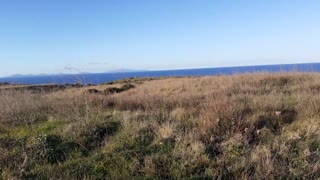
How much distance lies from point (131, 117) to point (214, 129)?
7.00 ft

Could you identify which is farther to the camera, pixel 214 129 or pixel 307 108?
pixel 307 108

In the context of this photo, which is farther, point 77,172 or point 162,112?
point 162,112

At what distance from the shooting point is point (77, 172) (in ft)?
19.3

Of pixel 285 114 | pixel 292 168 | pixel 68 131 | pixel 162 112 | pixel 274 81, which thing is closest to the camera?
pixel 292 168

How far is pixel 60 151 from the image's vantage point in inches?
267

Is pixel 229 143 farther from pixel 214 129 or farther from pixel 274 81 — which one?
pixel 274 81

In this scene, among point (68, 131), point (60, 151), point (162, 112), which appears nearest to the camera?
point (60, 151)

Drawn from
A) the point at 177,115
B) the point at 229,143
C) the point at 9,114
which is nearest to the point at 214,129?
the point at 229,143

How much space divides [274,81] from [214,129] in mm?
9900

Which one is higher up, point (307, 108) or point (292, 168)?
point (307, 108)

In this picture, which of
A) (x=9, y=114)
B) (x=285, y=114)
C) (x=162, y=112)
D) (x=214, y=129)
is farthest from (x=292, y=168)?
(x=9, y=114)

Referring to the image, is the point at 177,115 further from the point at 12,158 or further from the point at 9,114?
the point at 9,114

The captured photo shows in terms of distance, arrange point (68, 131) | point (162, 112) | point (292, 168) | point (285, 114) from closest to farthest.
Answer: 1. point (292, 168)
2. point (68, 131)
3. point (285, 114)
4. point (162, 112)

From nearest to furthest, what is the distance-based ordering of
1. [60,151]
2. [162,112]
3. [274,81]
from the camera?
[60,151]
[162,112]
[274,81]
